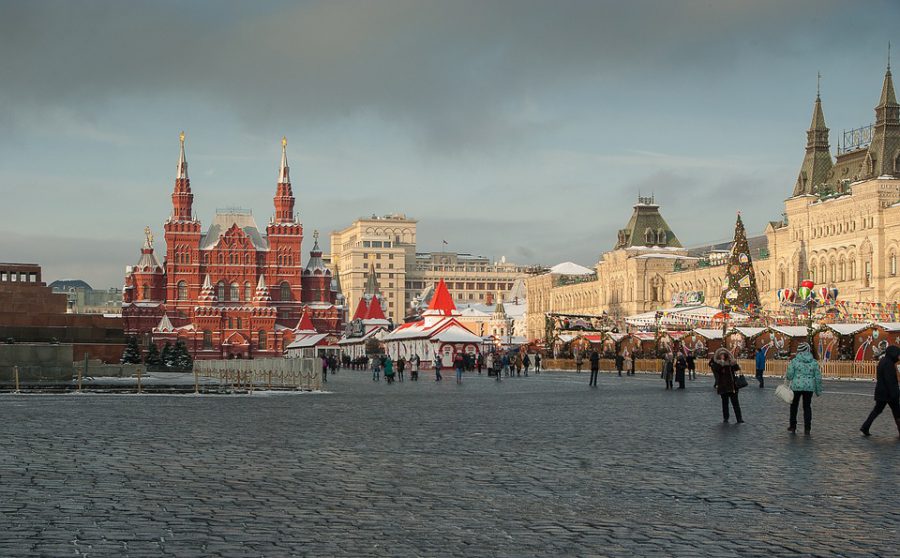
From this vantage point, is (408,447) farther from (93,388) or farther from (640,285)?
(640,285)

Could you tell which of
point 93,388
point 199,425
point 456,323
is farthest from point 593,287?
point 199,425

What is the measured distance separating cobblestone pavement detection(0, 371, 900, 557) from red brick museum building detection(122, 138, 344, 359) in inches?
3730

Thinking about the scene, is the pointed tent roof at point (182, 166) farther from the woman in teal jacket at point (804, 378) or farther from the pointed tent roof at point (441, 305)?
the woman in teal jacket at point (804, 378)

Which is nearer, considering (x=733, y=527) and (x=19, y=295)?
(x=733, y=527)

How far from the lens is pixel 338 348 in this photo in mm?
104188

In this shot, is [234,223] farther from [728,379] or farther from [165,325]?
[728,379]

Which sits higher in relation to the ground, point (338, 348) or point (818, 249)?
point (818, 249)

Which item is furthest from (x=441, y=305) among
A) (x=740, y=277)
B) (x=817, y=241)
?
(x=817, y=241)

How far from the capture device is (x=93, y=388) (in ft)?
113

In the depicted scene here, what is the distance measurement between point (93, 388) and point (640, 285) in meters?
80.7

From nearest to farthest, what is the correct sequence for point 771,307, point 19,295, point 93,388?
point 93,388 → point 19,295 → point 771,307

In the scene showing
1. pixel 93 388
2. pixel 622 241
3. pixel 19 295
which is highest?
pixel 622 241

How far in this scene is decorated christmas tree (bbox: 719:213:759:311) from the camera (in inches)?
2427

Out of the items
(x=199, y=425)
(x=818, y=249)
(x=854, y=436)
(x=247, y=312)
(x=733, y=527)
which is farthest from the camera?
(x=247, y=312)
